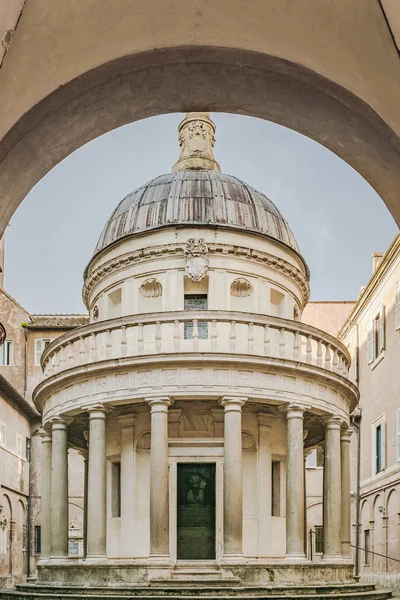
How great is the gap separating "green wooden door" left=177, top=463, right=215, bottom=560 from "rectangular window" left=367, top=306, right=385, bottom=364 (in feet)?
37.7

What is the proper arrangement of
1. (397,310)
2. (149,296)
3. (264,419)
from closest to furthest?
(264,419), (149,296), (397,310)

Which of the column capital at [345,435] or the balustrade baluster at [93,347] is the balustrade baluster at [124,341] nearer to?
the balustrade baluster at [93,347]

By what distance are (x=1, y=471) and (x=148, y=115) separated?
3757 cm

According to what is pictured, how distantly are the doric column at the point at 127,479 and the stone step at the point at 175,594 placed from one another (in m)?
3.73

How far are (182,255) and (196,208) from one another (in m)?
2.03

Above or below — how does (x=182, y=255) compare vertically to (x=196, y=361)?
above

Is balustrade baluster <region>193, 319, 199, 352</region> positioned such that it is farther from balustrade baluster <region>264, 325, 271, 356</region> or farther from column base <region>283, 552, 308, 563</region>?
column base <region>283, 552, 308, 563</region>

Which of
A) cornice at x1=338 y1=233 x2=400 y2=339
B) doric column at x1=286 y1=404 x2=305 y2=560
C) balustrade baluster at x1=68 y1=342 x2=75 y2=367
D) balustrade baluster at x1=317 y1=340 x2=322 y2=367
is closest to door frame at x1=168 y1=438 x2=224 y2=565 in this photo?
doric column at x1=286 y1=404 x2=305 y2=560

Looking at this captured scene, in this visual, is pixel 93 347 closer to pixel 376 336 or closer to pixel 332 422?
pixel 332 422

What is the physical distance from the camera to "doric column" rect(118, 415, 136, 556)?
3055 centimetres

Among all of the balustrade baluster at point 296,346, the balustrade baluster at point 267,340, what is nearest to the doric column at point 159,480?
the balustrade baluster at point 267,340

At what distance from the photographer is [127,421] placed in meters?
31.3

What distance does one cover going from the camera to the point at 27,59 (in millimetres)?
5148

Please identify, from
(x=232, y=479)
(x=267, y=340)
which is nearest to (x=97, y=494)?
(x=232, y=479)
